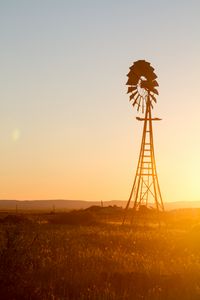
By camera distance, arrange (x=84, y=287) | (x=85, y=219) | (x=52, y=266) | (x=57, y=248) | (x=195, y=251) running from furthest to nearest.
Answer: (x=85, y=219) → (x=195, y=251) → (x=57, y=248) → (x=52, y=266) → (x=84, y=287)

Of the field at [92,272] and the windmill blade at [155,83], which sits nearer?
the field at [92,272]

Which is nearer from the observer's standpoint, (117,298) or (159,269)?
(117,298)

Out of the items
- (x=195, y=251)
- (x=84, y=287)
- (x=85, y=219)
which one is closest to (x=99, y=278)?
(x=84, y=287)

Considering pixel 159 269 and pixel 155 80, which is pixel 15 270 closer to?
pixel 159 269

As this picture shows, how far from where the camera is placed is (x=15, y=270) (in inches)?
643

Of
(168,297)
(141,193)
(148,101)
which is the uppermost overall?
(148,101)

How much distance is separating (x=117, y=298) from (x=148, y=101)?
3046cm

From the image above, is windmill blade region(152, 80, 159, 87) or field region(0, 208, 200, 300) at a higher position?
windmill blade region(152, 80, 159, 87)

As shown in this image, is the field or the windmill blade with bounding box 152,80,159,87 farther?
the windmill blade with bounding box 152,80,159,87

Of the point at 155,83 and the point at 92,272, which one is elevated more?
the point at 155,83

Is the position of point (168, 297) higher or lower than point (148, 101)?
lower

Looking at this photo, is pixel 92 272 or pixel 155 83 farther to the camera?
pixel 155 83

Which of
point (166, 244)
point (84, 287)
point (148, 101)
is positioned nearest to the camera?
point (84, 287)

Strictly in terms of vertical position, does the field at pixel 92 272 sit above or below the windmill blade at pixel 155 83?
below
